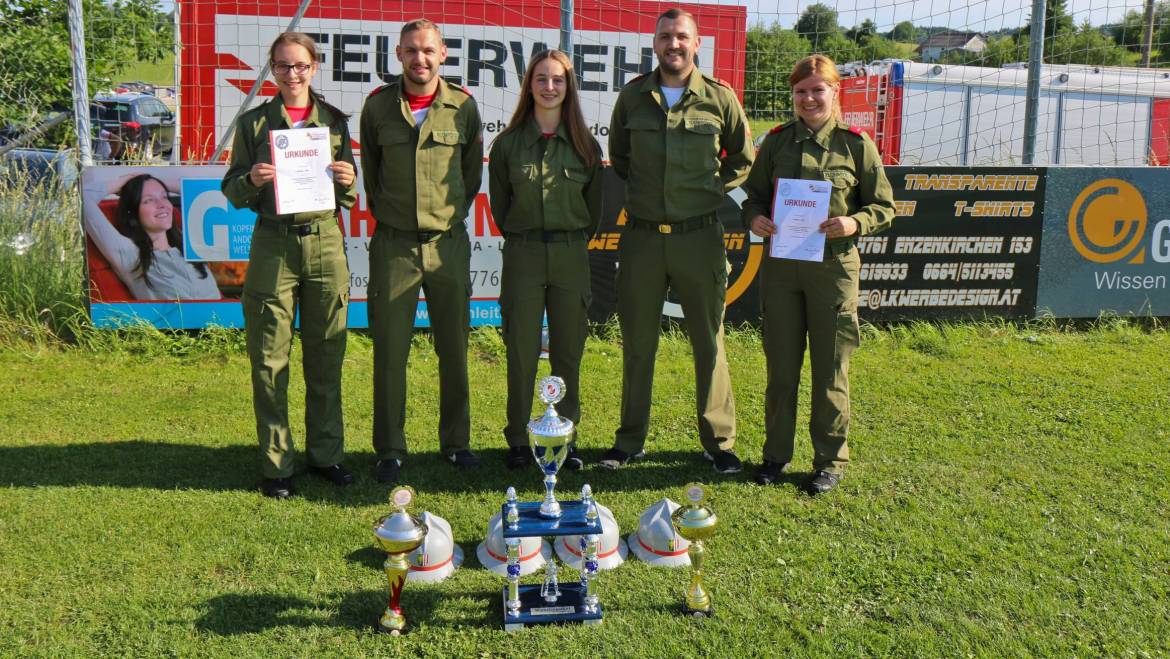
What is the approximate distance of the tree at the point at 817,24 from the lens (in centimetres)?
752

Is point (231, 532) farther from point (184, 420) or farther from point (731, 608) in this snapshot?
point (731, 608)

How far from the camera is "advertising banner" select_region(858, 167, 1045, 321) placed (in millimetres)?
7500

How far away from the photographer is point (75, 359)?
6.57 m

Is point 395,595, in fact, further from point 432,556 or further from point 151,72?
point 151,72

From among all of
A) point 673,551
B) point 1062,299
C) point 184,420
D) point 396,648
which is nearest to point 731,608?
point 673,551

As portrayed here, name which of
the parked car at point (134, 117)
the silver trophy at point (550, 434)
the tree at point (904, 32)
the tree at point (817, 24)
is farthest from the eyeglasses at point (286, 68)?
the parked car at point (134, 117)

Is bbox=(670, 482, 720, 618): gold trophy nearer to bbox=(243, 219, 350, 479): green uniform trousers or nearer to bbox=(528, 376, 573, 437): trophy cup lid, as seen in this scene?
bbox=(528, 376, 573, 437): trophy cup lid

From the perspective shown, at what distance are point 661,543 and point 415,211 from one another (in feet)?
6.25

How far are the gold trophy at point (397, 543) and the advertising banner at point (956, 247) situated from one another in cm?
520

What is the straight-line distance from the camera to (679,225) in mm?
4629

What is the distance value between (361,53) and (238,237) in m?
3.79

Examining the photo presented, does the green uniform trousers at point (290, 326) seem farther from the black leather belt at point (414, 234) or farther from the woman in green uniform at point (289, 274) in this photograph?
the black leather belt at point (414, 234)

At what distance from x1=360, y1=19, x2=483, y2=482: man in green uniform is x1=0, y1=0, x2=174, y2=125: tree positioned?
4.56 metres

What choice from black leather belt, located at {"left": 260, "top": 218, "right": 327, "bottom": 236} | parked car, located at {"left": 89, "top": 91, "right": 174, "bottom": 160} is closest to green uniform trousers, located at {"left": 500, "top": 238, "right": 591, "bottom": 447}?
black leather belt, located at {"left": 260, "top": 218, "right": 327, "bottom": 236}
